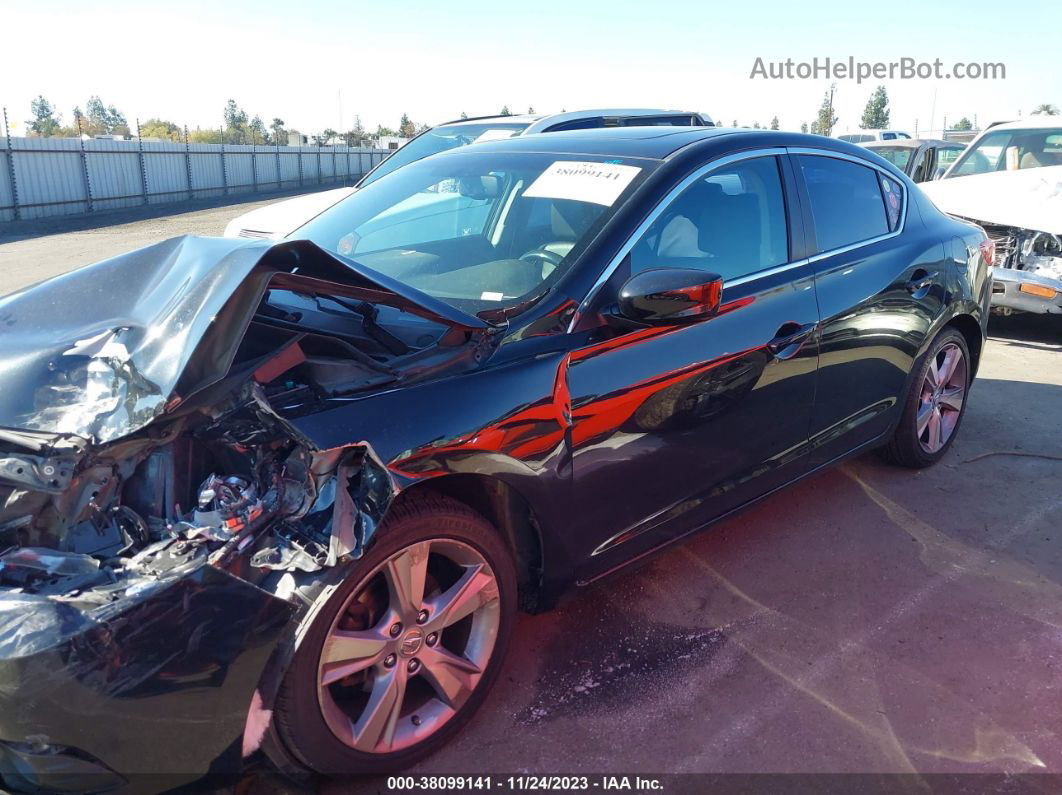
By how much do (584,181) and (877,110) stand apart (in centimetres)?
6233

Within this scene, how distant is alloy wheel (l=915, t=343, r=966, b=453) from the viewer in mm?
4457

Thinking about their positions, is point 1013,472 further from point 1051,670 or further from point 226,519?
point 226,519

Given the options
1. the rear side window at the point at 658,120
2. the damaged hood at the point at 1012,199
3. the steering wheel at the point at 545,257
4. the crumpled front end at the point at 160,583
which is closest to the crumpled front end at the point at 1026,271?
the damaged hood at the point at 1012,199

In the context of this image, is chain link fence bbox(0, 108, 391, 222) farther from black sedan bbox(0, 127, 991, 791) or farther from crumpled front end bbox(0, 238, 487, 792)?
crumpled front end bbox(0, 238, 487, 792)

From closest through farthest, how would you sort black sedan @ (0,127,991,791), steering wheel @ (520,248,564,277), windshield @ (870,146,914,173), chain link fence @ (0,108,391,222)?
black sedan @ (0,127,991,791), steering wheel @ (520,248,564,277), windshield @ (870,146,914,173), chain link fence @ (0,108,391,222)

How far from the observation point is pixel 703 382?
299cm

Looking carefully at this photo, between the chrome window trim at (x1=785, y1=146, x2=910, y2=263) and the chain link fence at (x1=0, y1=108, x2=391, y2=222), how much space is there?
2059 centimetres

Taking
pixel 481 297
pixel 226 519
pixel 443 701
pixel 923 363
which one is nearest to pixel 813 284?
pixel 923 363

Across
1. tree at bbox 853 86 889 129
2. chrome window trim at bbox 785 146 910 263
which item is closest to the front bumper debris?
chrome window trim at bbox 785 146 910 263

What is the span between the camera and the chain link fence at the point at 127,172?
1972 cm

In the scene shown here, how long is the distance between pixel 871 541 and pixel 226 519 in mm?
2982

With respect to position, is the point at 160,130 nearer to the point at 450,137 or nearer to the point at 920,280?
the point at 450,137

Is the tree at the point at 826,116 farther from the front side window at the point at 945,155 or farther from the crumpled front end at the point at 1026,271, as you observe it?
the crumpled front end at the point at 1026,271

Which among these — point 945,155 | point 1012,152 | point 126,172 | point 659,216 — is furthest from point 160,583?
point 126,172
